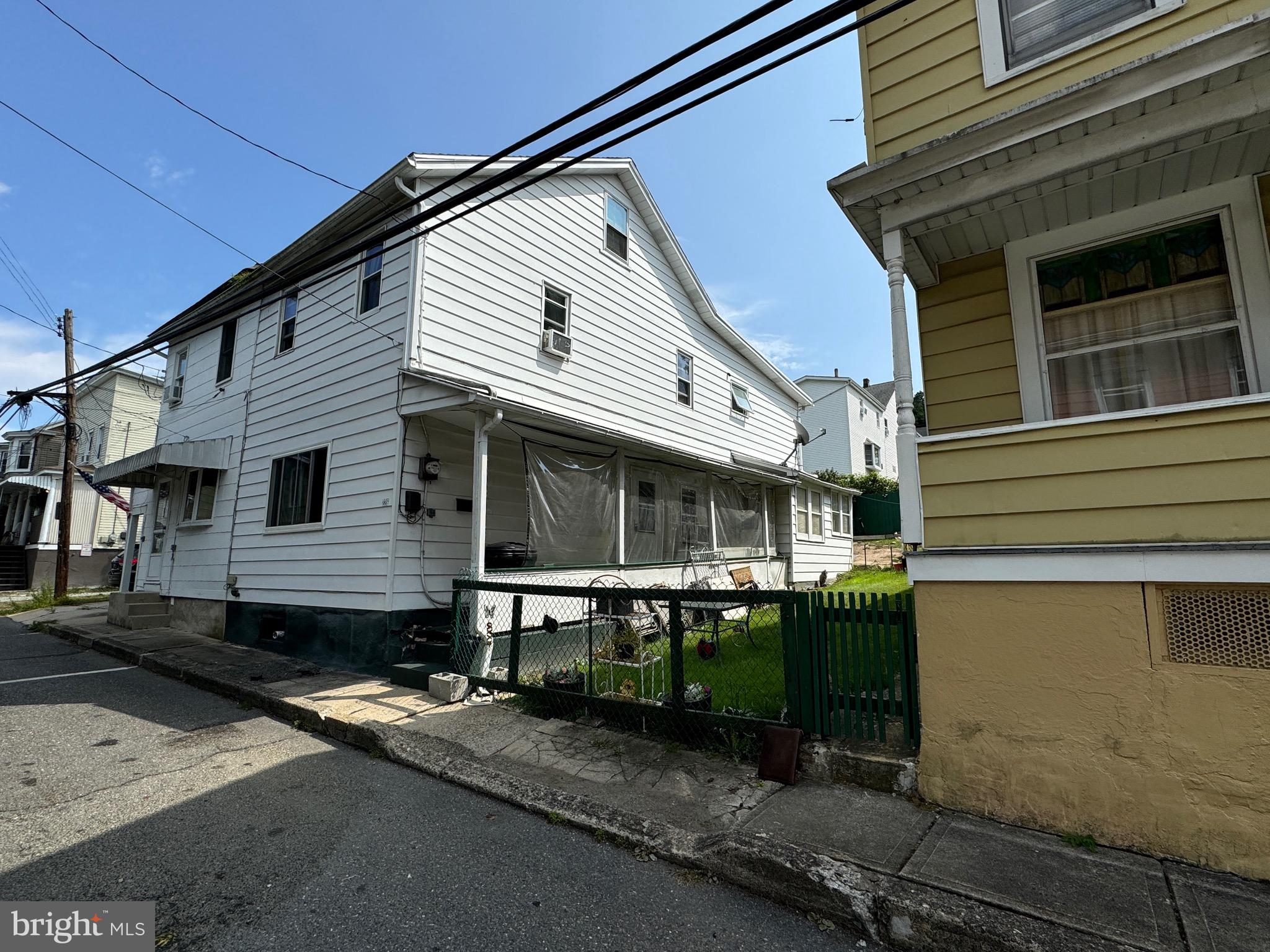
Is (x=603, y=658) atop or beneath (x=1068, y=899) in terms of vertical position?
atop

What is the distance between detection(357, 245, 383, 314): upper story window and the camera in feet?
27.1

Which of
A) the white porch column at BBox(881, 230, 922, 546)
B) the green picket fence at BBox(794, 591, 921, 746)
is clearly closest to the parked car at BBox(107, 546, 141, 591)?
the green picket fence at BBox(794, 591, 921, 746)

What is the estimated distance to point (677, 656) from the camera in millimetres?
4836

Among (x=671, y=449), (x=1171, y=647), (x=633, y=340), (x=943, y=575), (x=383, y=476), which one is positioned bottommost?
(x=1171, y=647)

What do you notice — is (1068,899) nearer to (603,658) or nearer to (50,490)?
(603,658)

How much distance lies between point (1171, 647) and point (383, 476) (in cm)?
736

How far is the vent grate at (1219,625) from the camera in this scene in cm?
309

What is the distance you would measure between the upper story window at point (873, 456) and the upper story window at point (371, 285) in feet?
85.1

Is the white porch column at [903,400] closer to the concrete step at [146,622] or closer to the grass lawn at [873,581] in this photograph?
the grass lawn at [873,581]

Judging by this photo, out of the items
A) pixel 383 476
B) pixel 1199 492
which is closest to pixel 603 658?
pixel 383 476

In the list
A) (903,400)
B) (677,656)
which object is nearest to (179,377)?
(677,656)

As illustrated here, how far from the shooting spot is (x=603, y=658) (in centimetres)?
579

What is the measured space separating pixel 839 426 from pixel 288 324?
78.4 ft

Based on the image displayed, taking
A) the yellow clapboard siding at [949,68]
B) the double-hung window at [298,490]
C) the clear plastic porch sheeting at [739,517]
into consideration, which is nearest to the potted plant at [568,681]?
the double-hung window at [298,490]
